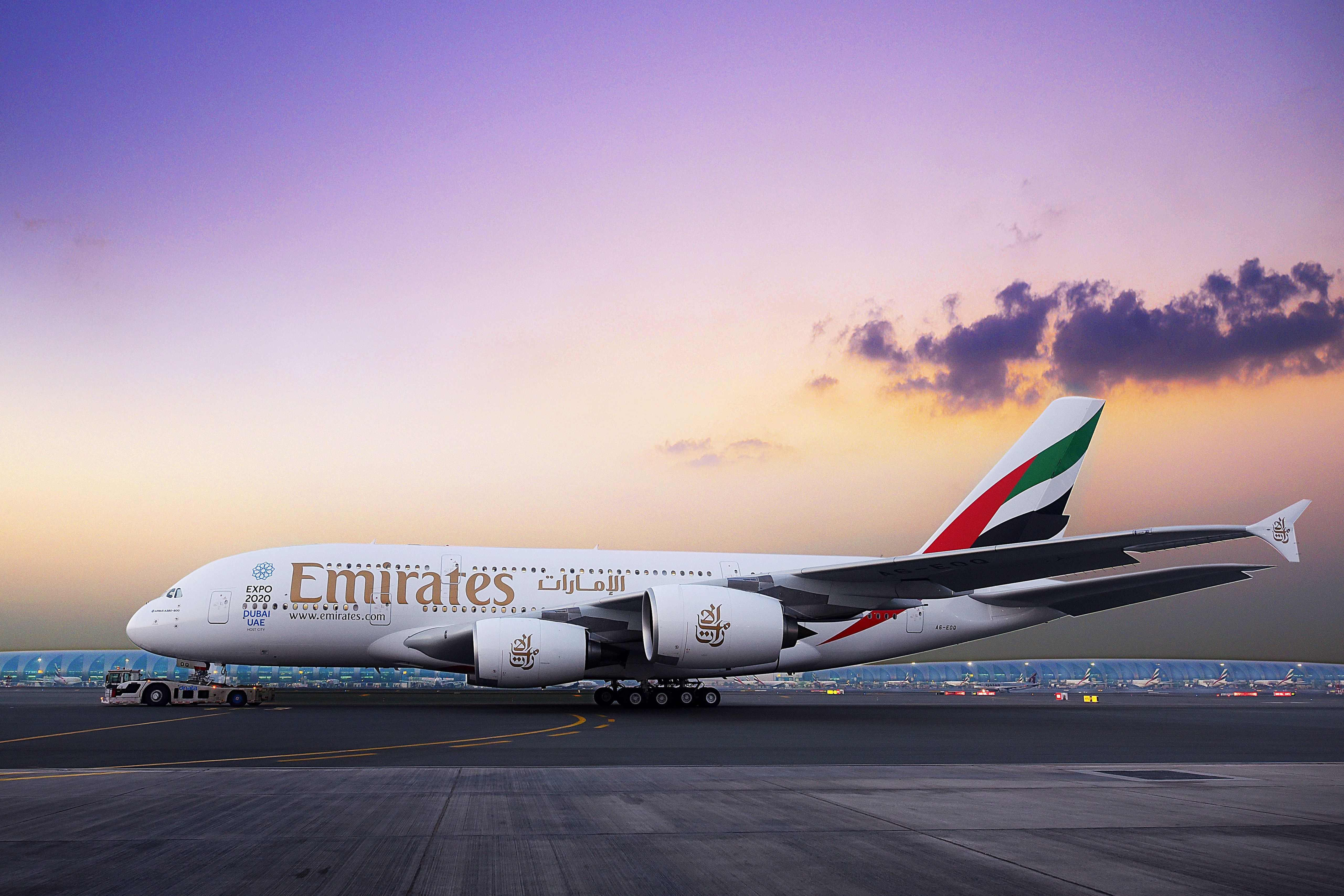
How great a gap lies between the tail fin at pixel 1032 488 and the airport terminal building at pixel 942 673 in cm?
3428

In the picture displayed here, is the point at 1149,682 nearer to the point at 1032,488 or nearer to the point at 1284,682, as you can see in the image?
the point at 1284,682

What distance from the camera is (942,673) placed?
68.5m

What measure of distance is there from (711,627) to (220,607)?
502 inches

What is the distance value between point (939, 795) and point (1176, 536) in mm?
11958

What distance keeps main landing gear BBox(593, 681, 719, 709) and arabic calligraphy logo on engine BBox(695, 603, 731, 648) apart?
17.1 feet

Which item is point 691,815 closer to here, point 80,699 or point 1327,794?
point 1327,794

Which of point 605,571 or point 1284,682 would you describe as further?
point 1284,682

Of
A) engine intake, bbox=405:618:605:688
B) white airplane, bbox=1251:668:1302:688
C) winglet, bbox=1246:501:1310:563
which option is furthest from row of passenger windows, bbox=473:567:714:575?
white airplane, bbox=1251:668:1302:688

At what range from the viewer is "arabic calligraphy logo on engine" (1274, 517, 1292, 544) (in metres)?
15.8

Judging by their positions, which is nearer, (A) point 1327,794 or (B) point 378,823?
(B) point 378,823

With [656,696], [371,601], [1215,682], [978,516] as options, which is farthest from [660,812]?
[1215,682]

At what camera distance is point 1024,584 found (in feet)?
83.6

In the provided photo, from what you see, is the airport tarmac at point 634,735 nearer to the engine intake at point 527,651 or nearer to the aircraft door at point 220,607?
the engine intake at point 527,651

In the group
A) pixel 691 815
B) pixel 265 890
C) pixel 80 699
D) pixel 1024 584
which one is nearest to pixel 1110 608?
pixel 1024 584
